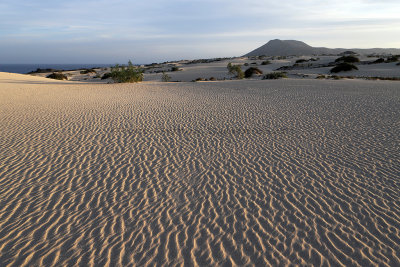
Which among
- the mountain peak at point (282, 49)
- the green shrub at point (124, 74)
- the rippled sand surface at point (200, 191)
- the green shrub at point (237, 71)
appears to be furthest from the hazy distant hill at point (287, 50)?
the rippled sand surface at point (200, 191)

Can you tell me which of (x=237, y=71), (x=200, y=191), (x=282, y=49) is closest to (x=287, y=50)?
(x=282, y=49)

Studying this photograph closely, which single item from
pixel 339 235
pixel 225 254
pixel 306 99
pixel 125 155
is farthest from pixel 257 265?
pixel 306 99

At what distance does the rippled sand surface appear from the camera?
401 cm

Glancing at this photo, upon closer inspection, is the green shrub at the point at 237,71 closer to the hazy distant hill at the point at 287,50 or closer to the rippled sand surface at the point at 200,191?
the rippled sand surface at the point at 200,191

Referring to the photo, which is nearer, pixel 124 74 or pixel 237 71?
pixel 124 74

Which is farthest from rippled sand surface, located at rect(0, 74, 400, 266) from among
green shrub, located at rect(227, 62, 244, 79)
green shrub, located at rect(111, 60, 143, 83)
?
green shrub, located at rect(227, 62, 244, 79)

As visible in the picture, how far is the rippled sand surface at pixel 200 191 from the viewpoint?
401 centimetres

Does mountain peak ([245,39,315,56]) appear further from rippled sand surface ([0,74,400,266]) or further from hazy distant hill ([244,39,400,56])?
rippled sand surface ([0,74,400,266])

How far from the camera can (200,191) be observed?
5703 mm

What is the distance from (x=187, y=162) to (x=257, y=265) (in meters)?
3.81

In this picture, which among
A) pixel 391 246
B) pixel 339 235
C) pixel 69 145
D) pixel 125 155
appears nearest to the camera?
pixel 391 246

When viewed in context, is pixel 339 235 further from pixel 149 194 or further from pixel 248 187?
pixel 149 194

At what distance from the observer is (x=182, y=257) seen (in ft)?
12.8

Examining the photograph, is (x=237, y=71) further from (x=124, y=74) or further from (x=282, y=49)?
(x=282, y=49)
